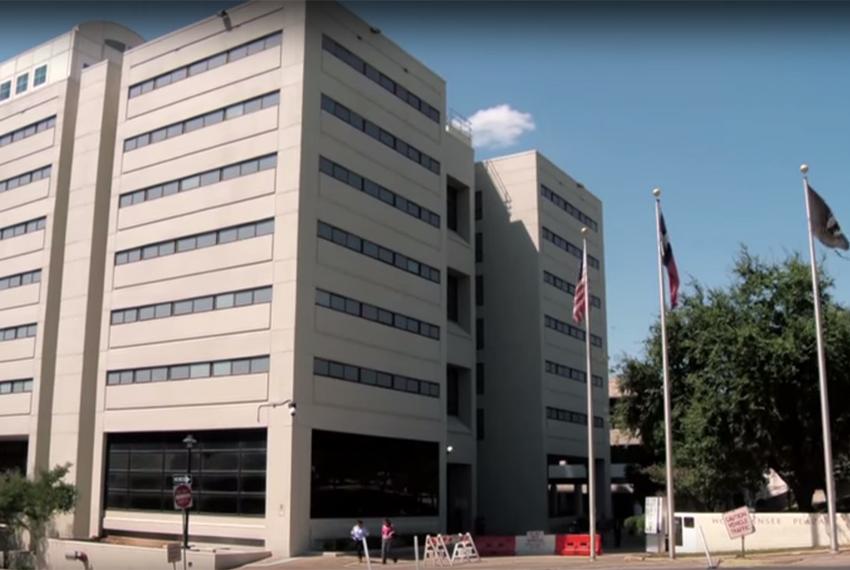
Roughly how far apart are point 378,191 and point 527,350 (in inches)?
821

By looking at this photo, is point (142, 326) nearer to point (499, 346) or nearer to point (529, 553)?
point (529, 553)

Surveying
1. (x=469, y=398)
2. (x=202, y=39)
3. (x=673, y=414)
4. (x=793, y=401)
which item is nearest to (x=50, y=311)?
(x=202, y=39)

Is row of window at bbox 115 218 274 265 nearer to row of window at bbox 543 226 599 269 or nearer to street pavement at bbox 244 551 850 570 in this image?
street pavement at bbox 244 551 850 570

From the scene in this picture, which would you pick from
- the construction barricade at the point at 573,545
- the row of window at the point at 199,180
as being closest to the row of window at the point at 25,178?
the row of window at the point at 199,180

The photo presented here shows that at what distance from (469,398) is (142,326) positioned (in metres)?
19.9

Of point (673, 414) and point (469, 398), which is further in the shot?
point (469, 398)

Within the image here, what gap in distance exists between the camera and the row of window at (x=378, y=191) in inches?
1743

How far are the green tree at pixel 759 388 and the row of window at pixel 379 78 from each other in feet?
62.0

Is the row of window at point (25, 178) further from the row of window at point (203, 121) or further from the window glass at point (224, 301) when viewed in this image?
the window glass at point (224, 301)

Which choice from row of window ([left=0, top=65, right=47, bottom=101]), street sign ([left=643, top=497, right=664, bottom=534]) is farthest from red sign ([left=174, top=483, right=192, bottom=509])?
row of window ([left=0, top=65, right=47, bottom=101])

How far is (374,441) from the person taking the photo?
4516 cm

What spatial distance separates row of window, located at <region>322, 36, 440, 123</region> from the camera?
45.6 m

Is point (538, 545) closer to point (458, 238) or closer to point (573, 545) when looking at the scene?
point (573, 545)

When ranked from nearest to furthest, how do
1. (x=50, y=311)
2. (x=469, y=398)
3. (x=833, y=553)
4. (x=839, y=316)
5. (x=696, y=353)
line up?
(x=833, y=553) < (x=839, y=316) < (x=696, y=353) < (x=50, y=311) < (x=469, y=398)
